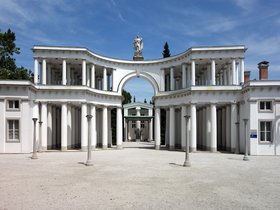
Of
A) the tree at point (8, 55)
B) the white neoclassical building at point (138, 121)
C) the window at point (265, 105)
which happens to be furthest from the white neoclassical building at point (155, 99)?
the white neoclassical building at point (138, 121)

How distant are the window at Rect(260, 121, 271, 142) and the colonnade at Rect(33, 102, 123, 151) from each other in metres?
19.5

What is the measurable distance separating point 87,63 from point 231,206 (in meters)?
31.8

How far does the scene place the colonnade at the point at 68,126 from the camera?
1396 inches

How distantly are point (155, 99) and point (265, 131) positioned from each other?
1639 cm

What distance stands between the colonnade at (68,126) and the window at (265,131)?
1951 cm

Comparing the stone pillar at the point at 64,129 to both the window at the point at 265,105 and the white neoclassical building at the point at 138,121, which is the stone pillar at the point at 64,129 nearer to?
the window at the point at 265,105

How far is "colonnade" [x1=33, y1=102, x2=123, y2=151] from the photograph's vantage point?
3547cm

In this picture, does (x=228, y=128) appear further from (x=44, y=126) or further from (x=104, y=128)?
(x=44, y=126)

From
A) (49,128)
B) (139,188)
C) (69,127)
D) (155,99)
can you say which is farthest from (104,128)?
(139,188)

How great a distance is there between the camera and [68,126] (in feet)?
125

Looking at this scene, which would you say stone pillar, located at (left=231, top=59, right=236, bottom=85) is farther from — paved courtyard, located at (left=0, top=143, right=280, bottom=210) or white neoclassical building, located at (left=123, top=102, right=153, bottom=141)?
white neoclassical building, located at (left=123, top=102, right=153, bottom=141)

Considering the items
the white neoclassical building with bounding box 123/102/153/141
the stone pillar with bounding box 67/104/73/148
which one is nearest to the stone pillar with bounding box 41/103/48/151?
the stone pillar with bounding box 67/104/73/148

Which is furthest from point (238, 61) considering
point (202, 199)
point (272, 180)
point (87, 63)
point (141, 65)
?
point (202, 199)

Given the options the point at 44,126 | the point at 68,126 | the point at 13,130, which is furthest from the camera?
the point at 68,126
